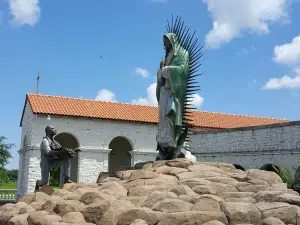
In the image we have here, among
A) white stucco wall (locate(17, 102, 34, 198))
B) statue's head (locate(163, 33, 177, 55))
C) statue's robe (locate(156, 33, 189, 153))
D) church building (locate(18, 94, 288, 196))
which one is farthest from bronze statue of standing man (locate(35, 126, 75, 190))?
white stucco wall (locate(17, 102, 34, 198))

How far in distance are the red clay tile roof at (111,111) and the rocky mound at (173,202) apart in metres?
14.3

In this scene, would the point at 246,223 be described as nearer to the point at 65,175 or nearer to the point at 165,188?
the point at 165,188

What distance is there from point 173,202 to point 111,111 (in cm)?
1802

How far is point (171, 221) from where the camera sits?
16.3ft

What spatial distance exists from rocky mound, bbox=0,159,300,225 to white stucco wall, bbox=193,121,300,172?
10.2 metres

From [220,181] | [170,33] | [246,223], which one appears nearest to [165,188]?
[220,181]

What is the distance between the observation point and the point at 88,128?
72.5 feet

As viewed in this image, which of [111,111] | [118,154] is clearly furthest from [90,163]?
[118,154]

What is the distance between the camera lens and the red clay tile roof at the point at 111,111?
21.7 metres

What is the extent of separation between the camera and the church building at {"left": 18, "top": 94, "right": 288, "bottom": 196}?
68.9 feet

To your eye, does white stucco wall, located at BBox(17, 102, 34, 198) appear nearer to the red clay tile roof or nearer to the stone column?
the red clay tile roof

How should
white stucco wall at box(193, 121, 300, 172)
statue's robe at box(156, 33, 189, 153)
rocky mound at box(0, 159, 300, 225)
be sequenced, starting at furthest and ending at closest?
white stucco wall at box(193, 121, 300, 172), statue's robe at box(156, 33, 189, 153), rocky mound at box(0, 159, 300, 225)

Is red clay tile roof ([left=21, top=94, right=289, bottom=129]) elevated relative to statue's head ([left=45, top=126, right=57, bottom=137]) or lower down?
elevated

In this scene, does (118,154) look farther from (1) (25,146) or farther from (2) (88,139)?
(1) (25,146)
